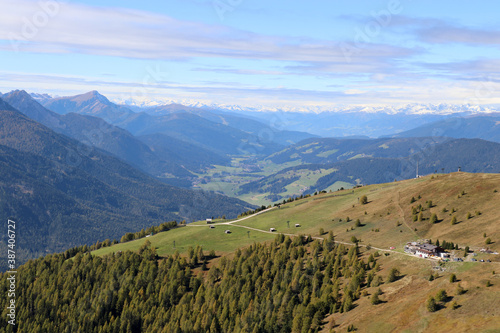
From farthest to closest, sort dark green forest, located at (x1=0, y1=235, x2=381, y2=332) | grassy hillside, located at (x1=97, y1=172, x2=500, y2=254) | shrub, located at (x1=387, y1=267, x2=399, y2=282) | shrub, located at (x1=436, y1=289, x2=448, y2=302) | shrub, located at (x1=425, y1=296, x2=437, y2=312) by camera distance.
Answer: grassy hillside, located at (x1=97, y1=172, x2=500, y2=254), dark green forest, located at (x1=0, y1=235, x2=381, y2=332), shrub, located at (x1=387, y1=267, x2=399, y2=282), shrub, located at (x1=436, y1=289, x2=448, y2=302), shrub, located at (x1=425, y1=296, x2=437, y2=312)

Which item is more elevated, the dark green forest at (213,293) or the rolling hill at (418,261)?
the rolling hill at (418,261)

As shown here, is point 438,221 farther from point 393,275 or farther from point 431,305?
point 431,305

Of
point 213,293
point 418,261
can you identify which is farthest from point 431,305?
point 213,293

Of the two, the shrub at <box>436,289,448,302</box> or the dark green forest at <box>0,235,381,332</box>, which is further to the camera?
the dark green forest at <box>0,235,381,332</box>

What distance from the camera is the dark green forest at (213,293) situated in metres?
121

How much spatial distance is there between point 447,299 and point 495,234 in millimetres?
52226

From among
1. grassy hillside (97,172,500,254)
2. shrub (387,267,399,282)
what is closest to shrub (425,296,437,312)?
shrub (387,267,399,282)

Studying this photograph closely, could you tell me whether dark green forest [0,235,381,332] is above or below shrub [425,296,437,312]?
below

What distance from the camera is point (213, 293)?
495ft

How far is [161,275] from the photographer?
180000 mm

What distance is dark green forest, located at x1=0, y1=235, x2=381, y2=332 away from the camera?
398 ft

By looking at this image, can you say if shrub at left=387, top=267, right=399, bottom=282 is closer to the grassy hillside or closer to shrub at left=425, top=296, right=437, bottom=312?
shrub at left=425, top=296, right=437, bottom=312

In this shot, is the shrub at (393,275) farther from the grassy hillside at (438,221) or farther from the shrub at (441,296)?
the grassy hillside at (438,221)

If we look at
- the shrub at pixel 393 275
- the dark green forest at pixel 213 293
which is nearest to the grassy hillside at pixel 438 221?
the dark green forest at pixel 213 293
